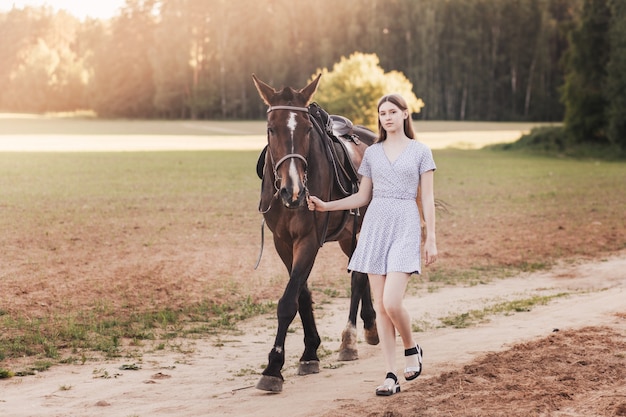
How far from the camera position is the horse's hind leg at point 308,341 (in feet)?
23.6

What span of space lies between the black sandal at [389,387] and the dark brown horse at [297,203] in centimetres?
88

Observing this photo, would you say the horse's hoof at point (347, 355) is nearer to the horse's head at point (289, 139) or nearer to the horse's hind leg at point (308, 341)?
the horse's hind leg at point (308, 341)

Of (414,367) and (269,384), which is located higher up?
(414,367)

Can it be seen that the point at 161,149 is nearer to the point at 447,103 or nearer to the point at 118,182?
the point at 118,182

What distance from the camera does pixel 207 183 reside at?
1044 inches

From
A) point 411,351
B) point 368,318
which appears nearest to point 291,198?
point 411,351

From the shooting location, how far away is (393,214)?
239 inches

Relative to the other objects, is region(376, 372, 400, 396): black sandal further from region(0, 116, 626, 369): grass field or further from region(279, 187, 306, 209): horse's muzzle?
region(0, 116, 626, 369): grass field

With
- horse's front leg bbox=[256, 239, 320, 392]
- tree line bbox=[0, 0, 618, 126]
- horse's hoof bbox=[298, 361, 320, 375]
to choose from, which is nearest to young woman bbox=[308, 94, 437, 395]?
horse's front leg bbox=[256, 239, 320, 392]

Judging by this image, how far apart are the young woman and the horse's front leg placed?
31.8 inches

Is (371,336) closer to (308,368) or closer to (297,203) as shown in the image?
(308,368)

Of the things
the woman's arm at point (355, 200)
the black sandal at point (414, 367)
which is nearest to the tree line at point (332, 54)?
the woman's arm at point (355, 200)

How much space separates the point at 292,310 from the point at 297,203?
1.02 meters

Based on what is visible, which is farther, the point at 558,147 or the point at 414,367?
the point at 558,147
